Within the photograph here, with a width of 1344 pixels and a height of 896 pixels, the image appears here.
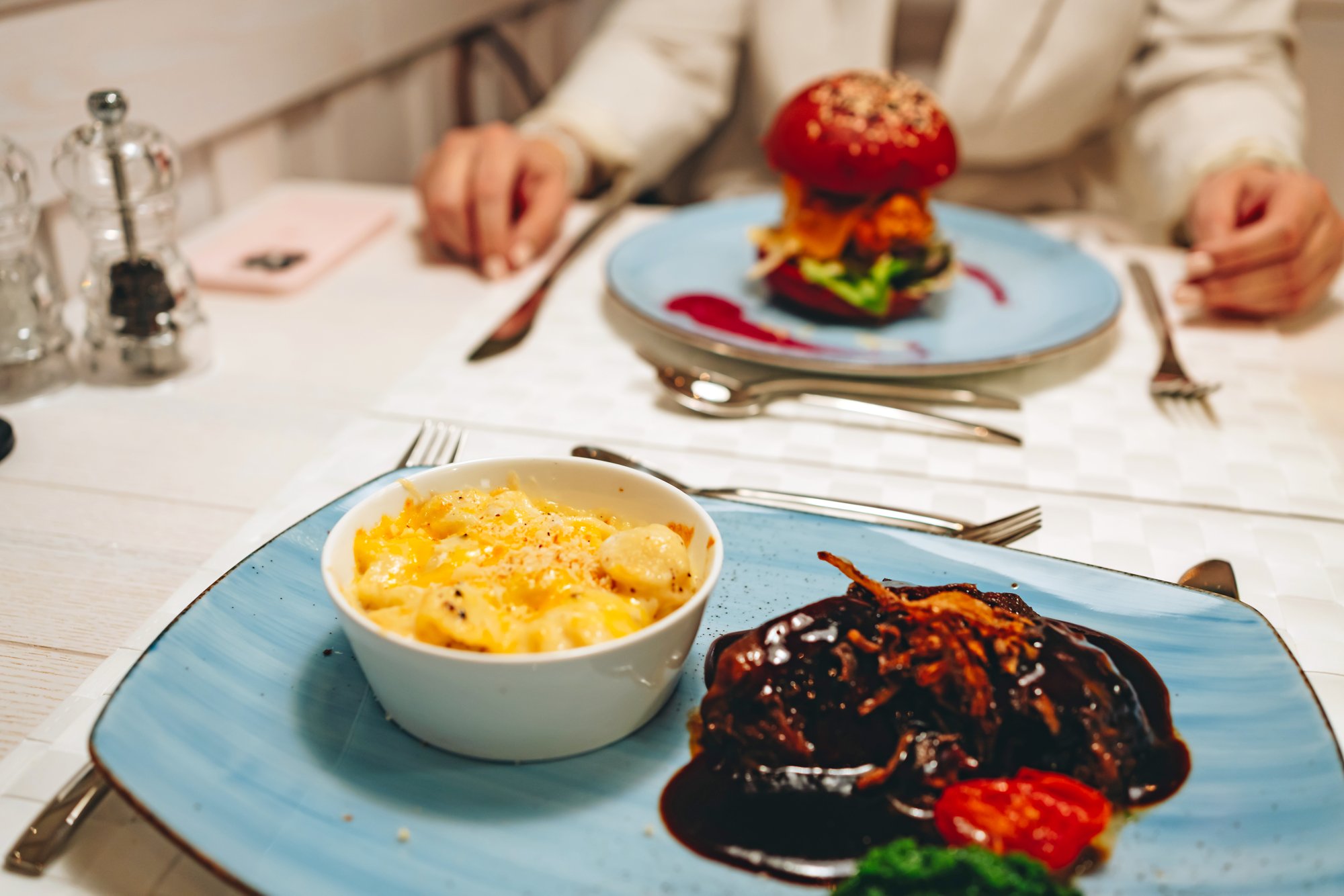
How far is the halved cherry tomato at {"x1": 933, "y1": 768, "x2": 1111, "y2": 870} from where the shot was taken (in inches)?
27.6

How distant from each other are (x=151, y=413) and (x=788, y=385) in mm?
955

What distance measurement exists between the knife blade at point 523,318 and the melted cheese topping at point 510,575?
74cm

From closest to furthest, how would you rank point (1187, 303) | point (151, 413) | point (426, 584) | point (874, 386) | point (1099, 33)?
point (426, 584), point (151, 413), point (874, 386), point (1187, 303), point (1099, 33)

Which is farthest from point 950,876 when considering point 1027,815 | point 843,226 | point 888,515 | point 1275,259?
point 1275,259

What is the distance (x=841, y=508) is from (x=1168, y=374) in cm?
81

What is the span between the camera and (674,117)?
295 centimetres

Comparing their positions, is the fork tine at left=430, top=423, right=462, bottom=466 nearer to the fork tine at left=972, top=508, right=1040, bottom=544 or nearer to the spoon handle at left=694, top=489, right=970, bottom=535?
the spoon handle at left=694, top=489, right=970, bottom=535

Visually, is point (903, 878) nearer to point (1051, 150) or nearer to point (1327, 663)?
point (1327, 663)

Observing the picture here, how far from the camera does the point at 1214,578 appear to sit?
3.51 feet

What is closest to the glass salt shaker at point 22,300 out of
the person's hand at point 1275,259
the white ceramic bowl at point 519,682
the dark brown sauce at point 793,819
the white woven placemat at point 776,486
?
the white woven placemat at point 776,486

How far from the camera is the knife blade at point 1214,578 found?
1048mm

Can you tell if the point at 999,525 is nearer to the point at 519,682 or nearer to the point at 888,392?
the point at 888,392

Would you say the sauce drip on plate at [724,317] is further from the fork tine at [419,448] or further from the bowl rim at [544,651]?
the bowl rim at [544,651]

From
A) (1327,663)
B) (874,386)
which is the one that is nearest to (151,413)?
(874,386)
